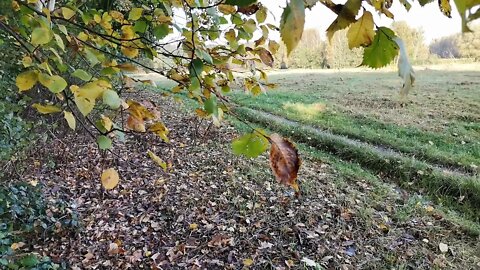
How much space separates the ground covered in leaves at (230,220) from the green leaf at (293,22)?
9.25ft

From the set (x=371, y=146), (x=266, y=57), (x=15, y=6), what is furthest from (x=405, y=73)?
(x=371, y=146)

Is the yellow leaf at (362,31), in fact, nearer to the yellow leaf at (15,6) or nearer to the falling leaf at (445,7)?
the falling leaf at (445,7)

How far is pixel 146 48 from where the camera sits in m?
1.22

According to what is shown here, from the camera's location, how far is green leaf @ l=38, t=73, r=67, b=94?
0.77 metres

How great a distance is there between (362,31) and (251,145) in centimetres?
25

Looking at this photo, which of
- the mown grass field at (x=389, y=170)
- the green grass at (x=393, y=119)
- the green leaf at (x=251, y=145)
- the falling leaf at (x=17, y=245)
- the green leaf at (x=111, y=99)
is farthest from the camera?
the green grass at (x=393, y=119)

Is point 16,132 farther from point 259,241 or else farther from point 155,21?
point 155,21

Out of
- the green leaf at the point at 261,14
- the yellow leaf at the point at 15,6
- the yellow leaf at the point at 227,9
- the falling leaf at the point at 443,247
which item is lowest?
the falling leaf at the point at 443,247

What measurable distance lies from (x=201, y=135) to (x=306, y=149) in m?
2.06

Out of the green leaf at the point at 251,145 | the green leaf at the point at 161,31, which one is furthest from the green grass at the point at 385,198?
the green leaf at the point at 251,145

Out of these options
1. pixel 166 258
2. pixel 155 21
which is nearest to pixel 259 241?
pixel 166 258

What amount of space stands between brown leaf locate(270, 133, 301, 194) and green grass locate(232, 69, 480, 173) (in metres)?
3.82

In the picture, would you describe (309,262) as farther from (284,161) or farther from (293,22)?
(293,22)

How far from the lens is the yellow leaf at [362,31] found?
460 mm
